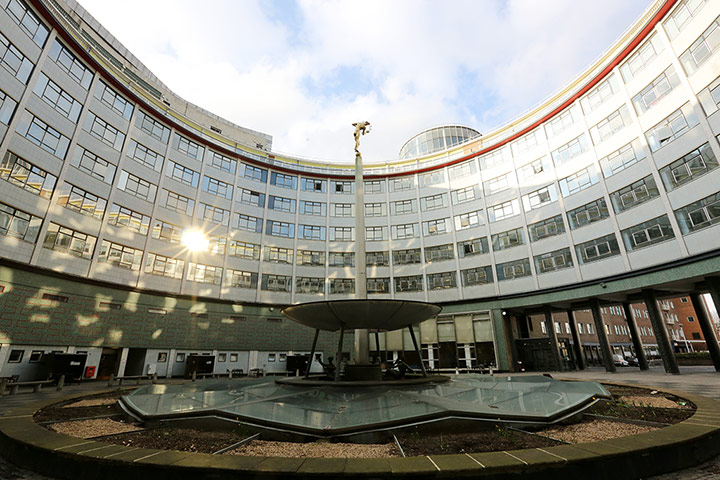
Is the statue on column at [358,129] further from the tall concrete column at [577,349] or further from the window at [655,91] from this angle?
the tall concrete column at [577,349]

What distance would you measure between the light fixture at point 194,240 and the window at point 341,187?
16278mm

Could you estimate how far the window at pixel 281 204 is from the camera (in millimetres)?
39406

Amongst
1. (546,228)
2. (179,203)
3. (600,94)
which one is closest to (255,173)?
(179,203)

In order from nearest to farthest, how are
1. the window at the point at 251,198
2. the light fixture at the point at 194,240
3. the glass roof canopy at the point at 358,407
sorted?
1. the glass roof canopy at the point at 358,407
2. the light fixture at the point at 194,240
3. the window at the point at 251,198

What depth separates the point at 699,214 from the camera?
832 inches

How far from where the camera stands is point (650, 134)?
958 inches

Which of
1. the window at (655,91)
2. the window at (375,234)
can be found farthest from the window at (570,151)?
the window at (375,234)

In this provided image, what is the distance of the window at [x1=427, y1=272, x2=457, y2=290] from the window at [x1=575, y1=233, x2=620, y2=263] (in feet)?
38.7

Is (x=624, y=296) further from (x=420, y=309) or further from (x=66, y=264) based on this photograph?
(x=66, y=264)

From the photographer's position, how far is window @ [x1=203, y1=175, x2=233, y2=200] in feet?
115

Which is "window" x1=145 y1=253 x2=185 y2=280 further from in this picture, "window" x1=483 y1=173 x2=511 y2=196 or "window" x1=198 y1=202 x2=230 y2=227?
"window" x1=483 y1=173 x2=511 y2=196

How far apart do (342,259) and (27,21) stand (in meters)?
31.1

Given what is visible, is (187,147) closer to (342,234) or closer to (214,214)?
(214,214)

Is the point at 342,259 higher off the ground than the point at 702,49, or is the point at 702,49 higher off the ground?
the point at 702,49
